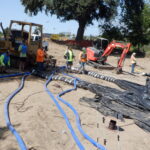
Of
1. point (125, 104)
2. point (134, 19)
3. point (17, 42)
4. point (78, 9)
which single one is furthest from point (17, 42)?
point (134, 19)

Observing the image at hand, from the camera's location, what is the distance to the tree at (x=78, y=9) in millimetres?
30234

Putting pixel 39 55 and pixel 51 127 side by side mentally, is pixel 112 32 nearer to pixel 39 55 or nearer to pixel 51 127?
pixel 39 55

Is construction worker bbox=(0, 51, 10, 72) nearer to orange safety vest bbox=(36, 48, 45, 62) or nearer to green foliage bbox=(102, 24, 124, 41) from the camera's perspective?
orange safety vest bbox=(36, 48, 45, 62)

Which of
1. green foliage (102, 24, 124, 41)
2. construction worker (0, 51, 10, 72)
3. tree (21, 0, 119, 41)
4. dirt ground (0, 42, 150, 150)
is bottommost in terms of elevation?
dirt ground (0, 42, 150, 150)

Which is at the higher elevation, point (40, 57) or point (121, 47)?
point (121, 47)

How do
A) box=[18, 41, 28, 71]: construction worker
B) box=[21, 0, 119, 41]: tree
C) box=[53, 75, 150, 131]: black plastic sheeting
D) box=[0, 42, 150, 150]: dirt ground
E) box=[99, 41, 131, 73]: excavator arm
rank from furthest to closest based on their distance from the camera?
box=[21, 0, 119, 41]: tree → box=[99, 41, 131, 73]: excavator arm → box=[18, 41, 28, 71]: construction worker → box=[53, 75, 150, 131]: black plastic sheeting → box=[0, 42, 150, 150]: dirt ground

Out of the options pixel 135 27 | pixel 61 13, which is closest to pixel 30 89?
pixel 61 13

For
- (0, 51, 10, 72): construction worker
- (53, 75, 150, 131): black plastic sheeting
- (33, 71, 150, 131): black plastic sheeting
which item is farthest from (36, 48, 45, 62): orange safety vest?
(53, 75, 150, 131): black plastic sheeting

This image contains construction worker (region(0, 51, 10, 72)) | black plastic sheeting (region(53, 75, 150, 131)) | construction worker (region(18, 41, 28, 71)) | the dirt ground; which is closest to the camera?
the dirt ground

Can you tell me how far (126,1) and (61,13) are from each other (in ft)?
31.4

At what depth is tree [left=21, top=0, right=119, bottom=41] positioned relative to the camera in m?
30.2

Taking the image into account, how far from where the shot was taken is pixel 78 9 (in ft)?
98.3

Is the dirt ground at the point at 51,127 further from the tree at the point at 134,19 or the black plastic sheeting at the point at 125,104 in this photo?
the tree at the point at 134,19

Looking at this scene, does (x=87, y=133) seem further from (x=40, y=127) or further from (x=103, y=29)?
(x=103, y=29)
